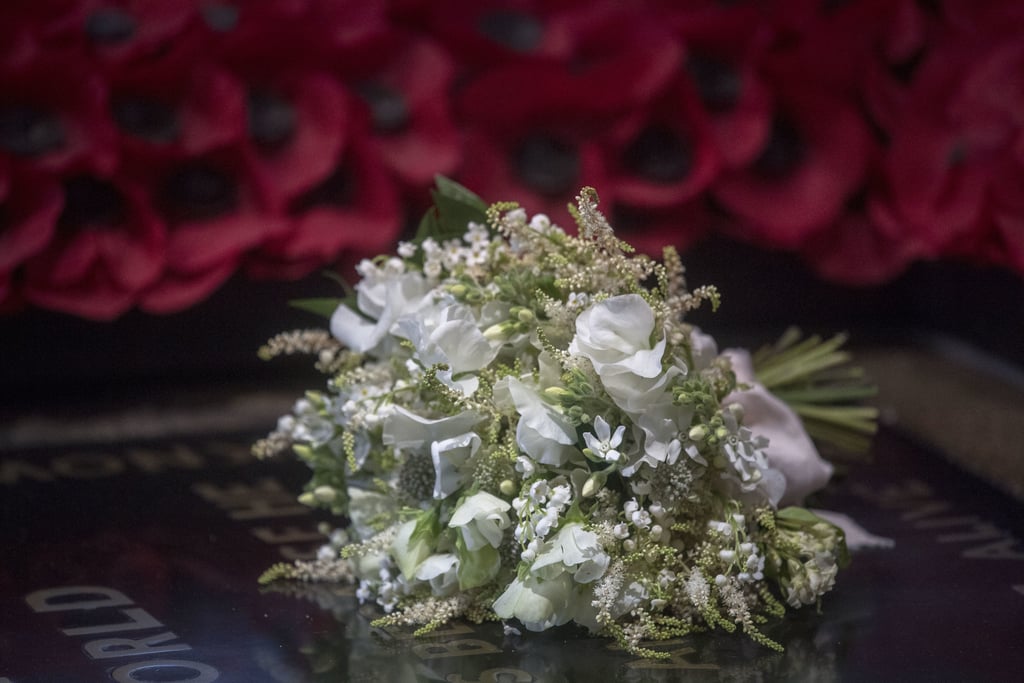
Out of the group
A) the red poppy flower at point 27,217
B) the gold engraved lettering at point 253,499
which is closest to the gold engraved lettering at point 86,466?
the gold engraved lettering at point 253,499

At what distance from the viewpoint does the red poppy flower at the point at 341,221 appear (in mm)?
1469

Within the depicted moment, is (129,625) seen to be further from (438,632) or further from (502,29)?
(502,29)

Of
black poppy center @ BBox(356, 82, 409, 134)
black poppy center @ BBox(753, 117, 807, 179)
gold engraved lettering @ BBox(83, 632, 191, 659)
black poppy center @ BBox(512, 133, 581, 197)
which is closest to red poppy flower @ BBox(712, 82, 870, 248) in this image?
black poppy center @ BBox(753, 117, 807, 179)

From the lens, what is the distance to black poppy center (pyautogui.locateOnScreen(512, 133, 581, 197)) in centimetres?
156

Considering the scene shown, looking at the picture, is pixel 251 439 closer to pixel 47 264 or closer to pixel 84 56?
pixel 47 264

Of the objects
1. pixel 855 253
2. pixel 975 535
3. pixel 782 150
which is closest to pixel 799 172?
pixel 782 150

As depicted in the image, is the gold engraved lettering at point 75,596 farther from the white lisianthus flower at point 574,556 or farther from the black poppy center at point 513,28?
the black poppy center at point 513,28

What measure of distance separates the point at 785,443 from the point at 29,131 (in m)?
0.91

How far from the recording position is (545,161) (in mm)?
1560

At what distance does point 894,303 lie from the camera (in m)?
1.80

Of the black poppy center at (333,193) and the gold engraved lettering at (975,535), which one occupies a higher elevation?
the black poppy center at (333,193)

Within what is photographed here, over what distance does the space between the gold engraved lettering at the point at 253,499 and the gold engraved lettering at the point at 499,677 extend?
404 millimetres

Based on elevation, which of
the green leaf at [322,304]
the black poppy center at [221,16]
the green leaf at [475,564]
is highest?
the black poppy center at [221,16]

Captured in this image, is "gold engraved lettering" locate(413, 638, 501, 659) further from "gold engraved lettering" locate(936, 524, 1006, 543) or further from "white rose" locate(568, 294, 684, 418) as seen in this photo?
"gold engraved lettering" locate(936, 524, 1006, 543)
